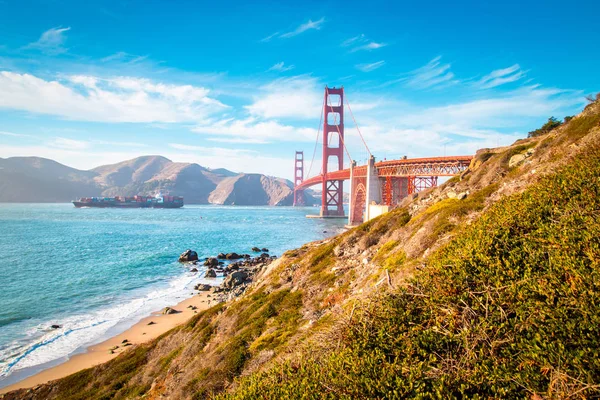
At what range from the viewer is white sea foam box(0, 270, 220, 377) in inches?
690

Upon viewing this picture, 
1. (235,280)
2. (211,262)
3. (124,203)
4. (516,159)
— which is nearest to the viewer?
(516,159)

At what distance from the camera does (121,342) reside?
1966 centimetres

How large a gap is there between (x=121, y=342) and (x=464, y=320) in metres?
20.8

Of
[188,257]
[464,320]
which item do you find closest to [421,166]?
[188,257]

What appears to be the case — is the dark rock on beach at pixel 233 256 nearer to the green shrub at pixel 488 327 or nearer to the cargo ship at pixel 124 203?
the green shrub at pixel 488 327

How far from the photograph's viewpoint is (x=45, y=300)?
26.8 meters

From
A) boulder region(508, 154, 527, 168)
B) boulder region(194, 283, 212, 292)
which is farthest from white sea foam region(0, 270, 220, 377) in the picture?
boulder region(508, 154, 527, 168)

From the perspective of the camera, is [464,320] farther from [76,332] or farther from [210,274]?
[210,274]

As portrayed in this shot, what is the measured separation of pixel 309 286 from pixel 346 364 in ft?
22.7

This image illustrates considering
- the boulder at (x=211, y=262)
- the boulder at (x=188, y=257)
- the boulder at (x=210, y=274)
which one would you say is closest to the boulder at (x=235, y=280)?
the boulder at (x=210, y=274)

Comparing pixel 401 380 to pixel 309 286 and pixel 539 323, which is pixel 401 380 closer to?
pixel 539 323

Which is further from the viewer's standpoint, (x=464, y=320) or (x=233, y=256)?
(x=233, y=256)

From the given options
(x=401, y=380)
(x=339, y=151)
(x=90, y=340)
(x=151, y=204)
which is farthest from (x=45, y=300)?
(x=151, y=204)

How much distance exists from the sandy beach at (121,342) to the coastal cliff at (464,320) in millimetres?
8551
